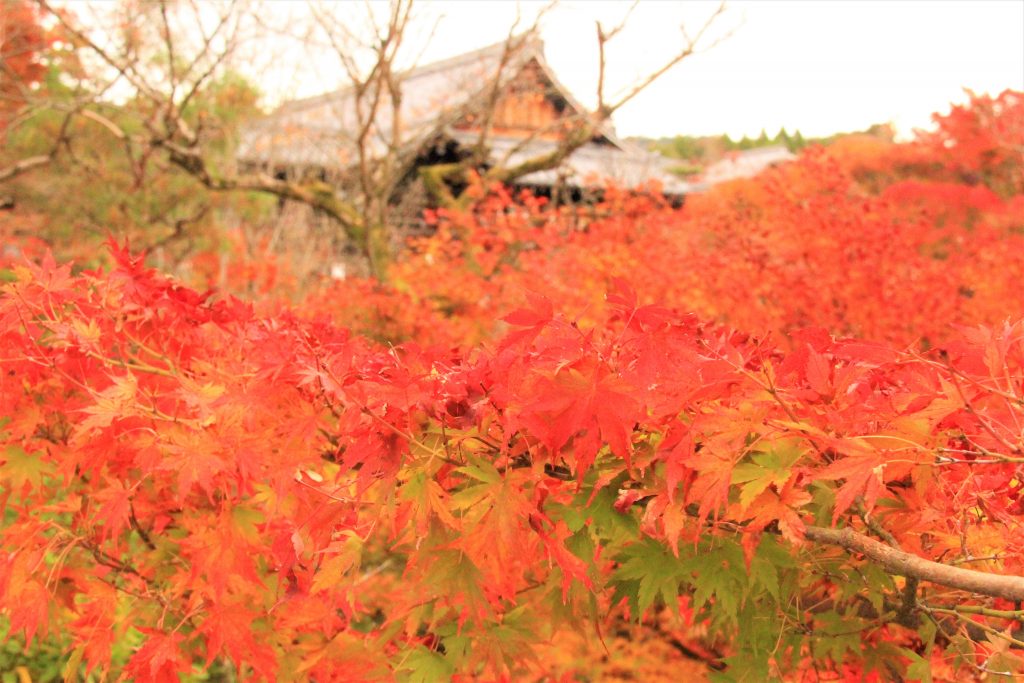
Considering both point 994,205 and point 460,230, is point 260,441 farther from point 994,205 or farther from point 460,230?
point 994,205

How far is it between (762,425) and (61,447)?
6.67 ft

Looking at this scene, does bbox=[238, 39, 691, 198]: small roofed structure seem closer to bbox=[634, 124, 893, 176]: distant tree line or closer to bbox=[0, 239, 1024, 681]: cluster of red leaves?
bbox=[634, 124, 893, 176]: distant tree line

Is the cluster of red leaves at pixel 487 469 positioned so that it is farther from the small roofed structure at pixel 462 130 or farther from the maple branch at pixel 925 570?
the small roofed structure at pixel 462 130

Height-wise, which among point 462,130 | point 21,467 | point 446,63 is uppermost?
point 446,63

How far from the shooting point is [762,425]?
4.65 feet

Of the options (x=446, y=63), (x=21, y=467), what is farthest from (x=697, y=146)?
(x=21, y=467)

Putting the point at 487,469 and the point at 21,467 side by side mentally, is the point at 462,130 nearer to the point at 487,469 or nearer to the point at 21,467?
the point at 21,467

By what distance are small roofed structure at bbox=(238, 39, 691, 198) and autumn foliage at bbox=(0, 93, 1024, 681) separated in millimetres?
5660

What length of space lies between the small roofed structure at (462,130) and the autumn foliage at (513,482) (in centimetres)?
566

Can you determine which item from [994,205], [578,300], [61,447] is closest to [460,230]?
[578,300]

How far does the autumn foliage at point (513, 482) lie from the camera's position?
4.59 ft

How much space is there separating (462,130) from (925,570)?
1355 centimetres

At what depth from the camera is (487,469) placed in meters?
1.42

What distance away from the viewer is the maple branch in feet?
4.10
